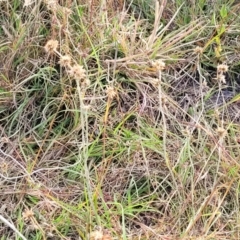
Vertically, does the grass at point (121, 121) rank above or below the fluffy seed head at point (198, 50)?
below

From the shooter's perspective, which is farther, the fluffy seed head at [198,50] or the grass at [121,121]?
the fluffy seed head at [198,50]

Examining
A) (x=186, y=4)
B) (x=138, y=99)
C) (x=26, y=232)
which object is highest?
(x=186, y=4)

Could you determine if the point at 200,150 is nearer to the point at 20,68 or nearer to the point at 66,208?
the point at 66,208

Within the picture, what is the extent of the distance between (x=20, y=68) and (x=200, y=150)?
23.5 inches

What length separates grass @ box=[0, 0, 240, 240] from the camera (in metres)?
1.42

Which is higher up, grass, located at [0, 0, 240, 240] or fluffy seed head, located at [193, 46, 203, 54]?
fluffy seed head, located at [193, 46, 203, 54]

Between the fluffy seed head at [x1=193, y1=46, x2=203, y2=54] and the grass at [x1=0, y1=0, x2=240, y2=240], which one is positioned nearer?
the grass at [x1=0, y1=0, x2=240, y2=240]

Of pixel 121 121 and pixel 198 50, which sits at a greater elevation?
pixel 198 50

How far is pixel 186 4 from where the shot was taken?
6.16 ft

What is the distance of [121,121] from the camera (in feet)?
5.26

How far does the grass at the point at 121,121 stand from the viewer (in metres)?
1.42

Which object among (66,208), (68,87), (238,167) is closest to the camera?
(66,208)

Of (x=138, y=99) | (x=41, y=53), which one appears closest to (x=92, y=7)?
(x=41, y=53)

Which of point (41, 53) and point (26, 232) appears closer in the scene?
point (26, 232)
